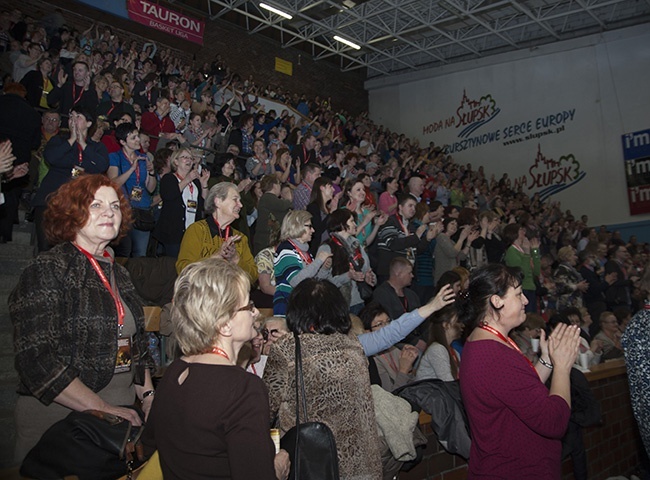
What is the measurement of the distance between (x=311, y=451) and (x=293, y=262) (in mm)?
2012

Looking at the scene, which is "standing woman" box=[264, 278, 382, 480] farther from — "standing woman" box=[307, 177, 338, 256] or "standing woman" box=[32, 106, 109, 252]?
"standing woman" box=[307, 177, 338, 256]

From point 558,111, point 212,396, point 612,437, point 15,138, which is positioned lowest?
point 612,437

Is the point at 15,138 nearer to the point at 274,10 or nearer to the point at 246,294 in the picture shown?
the point at 246,294

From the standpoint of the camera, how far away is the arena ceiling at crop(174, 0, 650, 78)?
14250mm

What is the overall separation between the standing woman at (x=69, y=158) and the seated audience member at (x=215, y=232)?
3.92ft

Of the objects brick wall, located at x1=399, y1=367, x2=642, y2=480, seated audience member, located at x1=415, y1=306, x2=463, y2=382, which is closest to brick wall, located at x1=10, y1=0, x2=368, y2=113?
seated audience member, located at x1=415, y1=306, x2=463, y2=382

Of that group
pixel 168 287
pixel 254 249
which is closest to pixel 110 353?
pixel 168 287

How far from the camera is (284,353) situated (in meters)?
1.97

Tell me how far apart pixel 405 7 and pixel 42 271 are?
47.7 feet

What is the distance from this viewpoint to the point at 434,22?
14.8 meters

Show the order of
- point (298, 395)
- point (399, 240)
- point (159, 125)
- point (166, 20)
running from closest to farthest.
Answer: point (298, 395) < point (399, 240) < point (159, 125) < point (166, 20)

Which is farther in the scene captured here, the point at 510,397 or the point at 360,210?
the point at 360,210

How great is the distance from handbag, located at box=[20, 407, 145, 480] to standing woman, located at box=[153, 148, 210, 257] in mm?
2840

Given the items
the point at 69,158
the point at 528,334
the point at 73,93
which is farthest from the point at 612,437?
the point at 73,93
